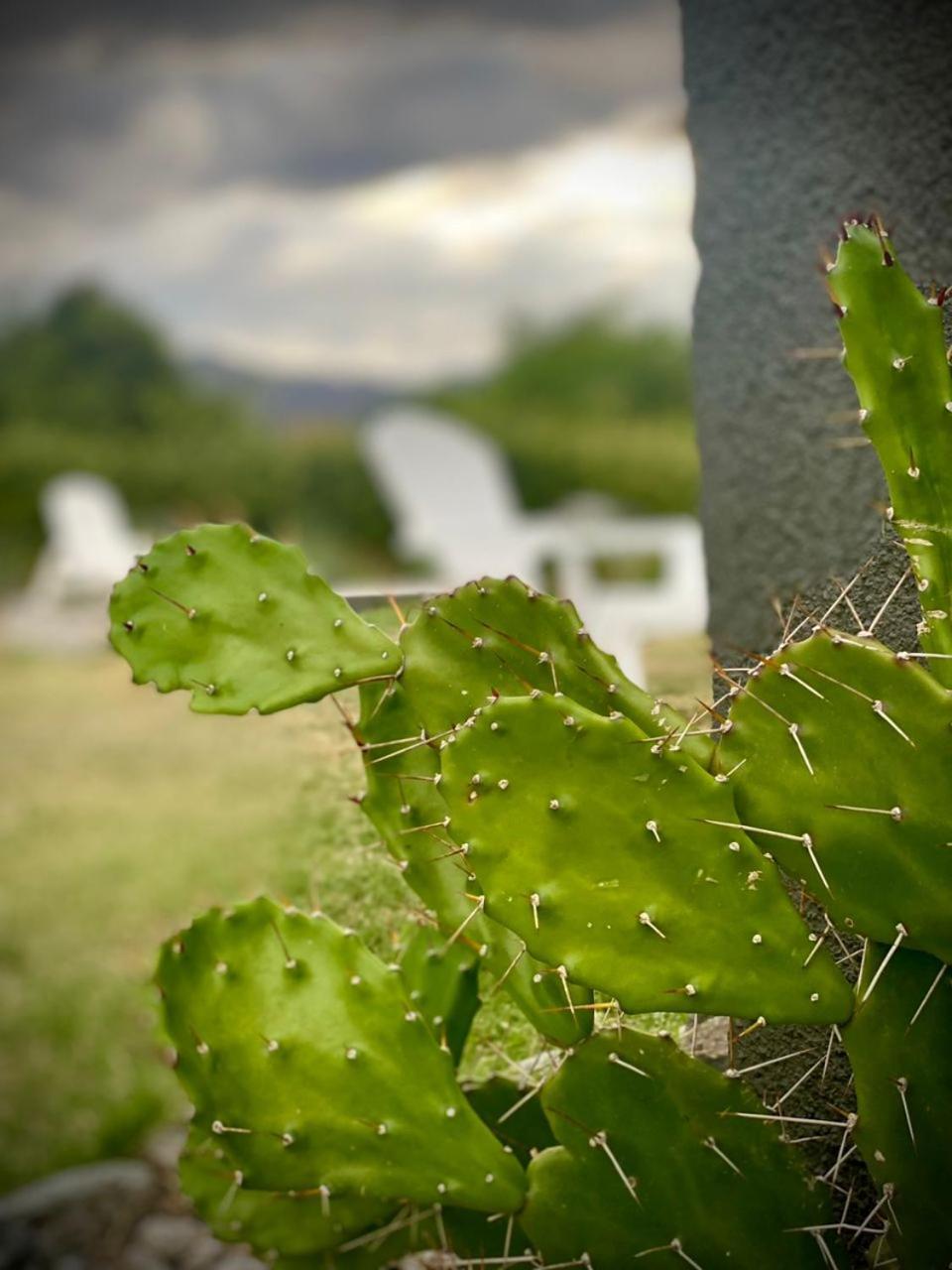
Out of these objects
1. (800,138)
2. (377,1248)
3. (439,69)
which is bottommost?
(377,1248)

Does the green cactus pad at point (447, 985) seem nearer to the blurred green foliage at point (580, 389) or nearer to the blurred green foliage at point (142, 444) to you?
the blurred green foliage at point (142, 444)

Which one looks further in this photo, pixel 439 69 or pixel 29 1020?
pixel 439 69

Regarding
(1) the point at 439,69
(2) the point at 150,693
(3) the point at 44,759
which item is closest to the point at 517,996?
(3) the point at 44,759

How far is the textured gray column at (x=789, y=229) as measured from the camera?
1335 mm

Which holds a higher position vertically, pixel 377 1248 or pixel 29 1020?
pixel 377 1248

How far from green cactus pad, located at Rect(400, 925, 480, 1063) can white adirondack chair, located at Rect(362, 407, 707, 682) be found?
4.58 m

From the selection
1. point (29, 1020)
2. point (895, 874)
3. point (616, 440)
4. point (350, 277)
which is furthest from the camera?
point (350, 277)

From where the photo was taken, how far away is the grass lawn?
3.95ft

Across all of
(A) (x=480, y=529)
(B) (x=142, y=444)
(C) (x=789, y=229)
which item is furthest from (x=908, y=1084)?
(B) (x=142, y=444)

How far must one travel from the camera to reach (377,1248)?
103 cm

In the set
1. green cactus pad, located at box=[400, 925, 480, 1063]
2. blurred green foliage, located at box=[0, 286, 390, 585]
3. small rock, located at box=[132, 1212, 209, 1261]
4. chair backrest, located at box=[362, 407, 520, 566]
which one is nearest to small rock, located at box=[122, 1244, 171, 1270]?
small rock, located at box=[132, 1212, 209, 1261]

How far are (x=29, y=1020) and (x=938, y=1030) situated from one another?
249cm

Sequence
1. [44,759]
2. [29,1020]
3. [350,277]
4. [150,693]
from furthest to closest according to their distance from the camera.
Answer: [350,277] < [150,693] < [44,759] < [29,1020]

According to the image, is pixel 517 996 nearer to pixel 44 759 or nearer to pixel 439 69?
pixel 44 759
